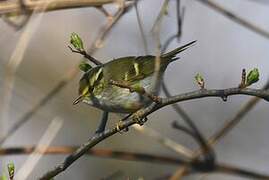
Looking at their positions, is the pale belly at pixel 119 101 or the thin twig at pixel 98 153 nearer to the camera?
the pale belly at pixel 119 101

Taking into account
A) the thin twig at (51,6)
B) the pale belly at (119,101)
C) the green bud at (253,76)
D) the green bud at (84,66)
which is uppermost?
the thin twig at (51,6)

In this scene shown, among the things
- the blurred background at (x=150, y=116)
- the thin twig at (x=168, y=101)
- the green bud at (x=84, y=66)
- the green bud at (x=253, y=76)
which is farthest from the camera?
the blurred background at (x=150, y=116)

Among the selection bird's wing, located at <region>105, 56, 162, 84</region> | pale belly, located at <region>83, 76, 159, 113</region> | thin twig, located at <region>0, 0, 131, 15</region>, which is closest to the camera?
pale belly, located at <region>83, 76, 159, 113</region>

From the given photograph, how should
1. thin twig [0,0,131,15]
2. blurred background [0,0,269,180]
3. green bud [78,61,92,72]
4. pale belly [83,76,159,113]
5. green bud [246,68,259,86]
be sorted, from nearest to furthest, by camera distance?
green bud [246,68,259,86], green bud [78,61,92,72], pale belly [83,76,159,113], thin twig [0,0,131,15], blurred background [0,0,269,180]

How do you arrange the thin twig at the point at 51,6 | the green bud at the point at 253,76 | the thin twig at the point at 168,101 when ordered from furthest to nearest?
the thin twig at the point at 51,6 < the green bud at the point at 253,76 < the thin twig at the point at 168,101

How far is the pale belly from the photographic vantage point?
2084 mm

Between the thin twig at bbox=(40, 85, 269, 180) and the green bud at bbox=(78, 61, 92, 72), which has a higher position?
the green bud at bbox=(78, 61, 92, 72)

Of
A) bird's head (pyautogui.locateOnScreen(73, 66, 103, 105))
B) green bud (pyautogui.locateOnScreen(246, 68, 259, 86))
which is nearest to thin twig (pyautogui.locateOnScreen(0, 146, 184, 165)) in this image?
bird's head (pyautogui.locateOnScreen(73, 66, 103, 105))

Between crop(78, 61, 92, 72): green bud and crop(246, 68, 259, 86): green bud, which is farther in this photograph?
crop(78, 61, 92, 72): green bud

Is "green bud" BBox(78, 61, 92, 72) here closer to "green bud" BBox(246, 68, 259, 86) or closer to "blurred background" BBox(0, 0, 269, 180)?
"green bud" BBox(246, 68, 259, 86)

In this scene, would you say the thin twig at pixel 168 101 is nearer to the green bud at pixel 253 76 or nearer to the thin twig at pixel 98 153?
the green bud at pixel 253 76

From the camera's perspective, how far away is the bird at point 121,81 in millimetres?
2102

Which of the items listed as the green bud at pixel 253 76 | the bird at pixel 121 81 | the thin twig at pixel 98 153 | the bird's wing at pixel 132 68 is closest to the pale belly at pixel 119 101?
the bird at pixel 121 81

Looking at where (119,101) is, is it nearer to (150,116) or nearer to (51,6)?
(51,6)
